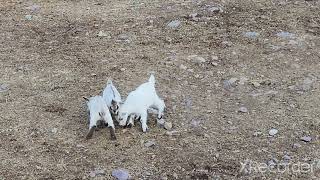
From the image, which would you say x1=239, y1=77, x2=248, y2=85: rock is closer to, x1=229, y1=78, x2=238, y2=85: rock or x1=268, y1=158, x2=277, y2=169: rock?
x1=229, y1=78, x2=238, y2=85: rock

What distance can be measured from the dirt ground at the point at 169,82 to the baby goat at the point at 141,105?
0.08m

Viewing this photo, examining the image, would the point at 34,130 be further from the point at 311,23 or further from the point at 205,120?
the point at 311,23

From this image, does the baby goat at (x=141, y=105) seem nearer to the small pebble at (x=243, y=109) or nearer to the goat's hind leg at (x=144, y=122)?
the goat's hind leg at (x=144, y=122)

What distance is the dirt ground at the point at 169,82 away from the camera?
3879 millimetres

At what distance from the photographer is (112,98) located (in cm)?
423

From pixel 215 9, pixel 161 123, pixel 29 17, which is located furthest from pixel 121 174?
pixel 29 17

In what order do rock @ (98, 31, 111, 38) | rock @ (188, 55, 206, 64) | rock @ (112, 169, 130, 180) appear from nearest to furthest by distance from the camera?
rock @ (112, 169, 130, 180), rock @ (188, 55, 206, 64), rock @ (98, 31, 111, 38)

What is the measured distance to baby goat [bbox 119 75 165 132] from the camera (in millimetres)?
4137

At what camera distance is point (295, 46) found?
5266 millimetres

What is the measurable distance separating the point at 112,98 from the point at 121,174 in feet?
2.26

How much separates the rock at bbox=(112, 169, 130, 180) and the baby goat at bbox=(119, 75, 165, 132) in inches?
17.1

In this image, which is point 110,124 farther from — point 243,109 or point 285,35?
point 285,35

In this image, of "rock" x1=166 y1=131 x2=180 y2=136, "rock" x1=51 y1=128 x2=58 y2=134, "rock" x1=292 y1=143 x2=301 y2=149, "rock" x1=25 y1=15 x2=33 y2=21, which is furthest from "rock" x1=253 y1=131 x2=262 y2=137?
"rock" x1=25 y1=15 x2=33 y2=21

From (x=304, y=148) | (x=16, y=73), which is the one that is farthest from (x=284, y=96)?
(x=16, y=73)
